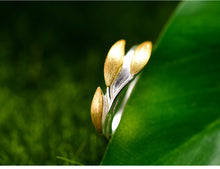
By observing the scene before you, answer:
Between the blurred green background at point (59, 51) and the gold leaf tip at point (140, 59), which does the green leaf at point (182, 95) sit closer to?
the gold leaf tip at point (140, 59)

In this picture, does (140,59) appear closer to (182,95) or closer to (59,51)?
(182,95)

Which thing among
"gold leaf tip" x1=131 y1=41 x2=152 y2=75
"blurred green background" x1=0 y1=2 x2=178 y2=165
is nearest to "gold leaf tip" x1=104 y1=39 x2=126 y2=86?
"gold leaf tip" x1=131 y1=41 x2=152 y2=75

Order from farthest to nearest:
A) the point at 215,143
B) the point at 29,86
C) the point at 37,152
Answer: the point at 29,86
the point at 37,152
the point at 215,143

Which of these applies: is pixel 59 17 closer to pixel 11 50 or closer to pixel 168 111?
pixel 11 50

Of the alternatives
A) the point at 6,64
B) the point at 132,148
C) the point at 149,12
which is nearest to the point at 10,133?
the point at 6,64

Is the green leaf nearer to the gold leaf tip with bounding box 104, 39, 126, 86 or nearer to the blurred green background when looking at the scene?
the gold leaf tip with bounding box 104, 39, 126, 86

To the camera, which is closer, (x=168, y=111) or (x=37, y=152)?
(x=168, y=111)

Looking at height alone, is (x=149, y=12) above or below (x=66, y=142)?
above
